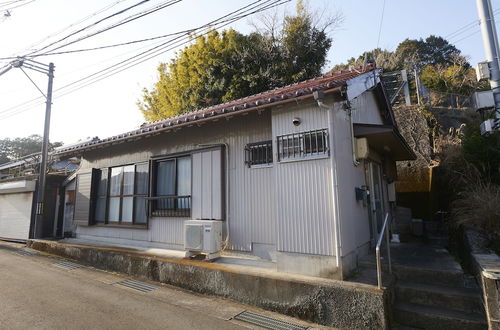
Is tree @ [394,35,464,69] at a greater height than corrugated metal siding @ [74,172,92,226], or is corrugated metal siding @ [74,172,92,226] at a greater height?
tree @ [394,35,464,69]

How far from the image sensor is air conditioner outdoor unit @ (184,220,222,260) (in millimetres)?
5625

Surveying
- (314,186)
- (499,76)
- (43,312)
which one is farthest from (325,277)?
(499,76)

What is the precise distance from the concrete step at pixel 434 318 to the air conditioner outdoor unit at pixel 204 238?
3277mm

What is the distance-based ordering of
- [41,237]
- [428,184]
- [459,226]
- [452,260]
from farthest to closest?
[428,184]
[41,237]
[459,226]
[452,260]

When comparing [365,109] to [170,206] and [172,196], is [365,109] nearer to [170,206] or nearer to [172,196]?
[172,196]

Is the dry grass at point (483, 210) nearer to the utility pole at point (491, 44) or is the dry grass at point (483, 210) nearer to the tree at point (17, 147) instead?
the utility pole at point (491, 44)

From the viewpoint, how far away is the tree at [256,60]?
616 inches

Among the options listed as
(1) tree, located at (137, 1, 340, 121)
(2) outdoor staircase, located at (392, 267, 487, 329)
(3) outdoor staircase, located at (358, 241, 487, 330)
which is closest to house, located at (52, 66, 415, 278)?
(3) outdoor staircase, located at (358, 241, 487, 330)

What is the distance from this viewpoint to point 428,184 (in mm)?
12117

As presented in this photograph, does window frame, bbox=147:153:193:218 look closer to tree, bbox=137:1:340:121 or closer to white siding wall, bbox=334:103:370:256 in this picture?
white siding wall, bbox=334:103:370:256

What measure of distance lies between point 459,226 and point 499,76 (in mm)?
3465

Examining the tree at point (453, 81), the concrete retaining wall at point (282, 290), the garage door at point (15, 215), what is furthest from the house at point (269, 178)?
the tree at point (453, 81)

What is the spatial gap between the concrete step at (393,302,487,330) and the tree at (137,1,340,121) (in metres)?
13.2

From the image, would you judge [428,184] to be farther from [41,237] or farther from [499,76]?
[41,237]
